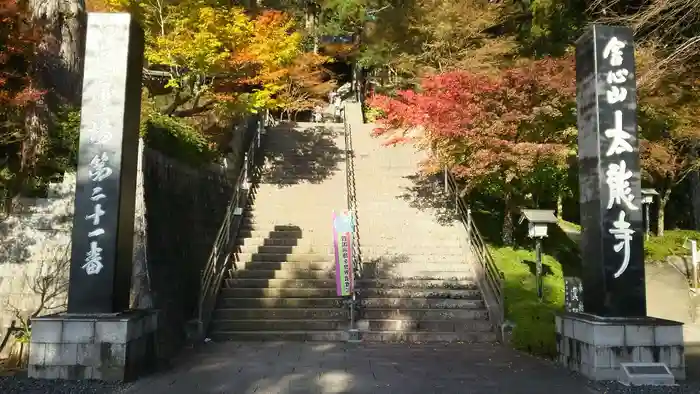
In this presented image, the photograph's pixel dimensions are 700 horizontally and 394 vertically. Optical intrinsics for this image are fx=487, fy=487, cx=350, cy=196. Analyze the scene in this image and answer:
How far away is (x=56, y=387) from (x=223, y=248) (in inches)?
226

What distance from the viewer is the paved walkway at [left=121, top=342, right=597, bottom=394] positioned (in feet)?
20.2

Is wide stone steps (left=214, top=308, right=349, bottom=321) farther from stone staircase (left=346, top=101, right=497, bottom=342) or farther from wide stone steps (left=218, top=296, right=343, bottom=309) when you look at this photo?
stone staircase (left=346, top=101, right=497, bottom=342)

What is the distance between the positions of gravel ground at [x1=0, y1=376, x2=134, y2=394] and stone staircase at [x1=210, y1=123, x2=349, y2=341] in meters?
3.34

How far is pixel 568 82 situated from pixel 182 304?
30.9 feet

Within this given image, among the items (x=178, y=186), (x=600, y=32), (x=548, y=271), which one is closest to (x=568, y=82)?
(x=600, y=32)

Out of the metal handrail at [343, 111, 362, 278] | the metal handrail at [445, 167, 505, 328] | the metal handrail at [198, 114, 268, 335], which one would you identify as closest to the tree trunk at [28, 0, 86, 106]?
the metal handrail at [198, 114, 268, 335]

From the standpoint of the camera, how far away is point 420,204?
14.8 meters

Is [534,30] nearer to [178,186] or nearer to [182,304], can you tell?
[178,186]

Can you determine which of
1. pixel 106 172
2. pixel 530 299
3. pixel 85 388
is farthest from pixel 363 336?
pixel 106 172

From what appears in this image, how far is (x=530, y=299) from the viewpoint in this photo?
10.4 m

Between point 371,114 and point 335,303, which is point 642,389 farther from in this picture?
point 371,114

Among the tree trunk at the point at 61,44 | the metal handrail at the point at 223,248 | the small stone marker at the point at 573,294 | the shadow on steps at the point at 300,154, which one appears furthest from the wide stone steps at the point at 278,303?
the shadow on steps at the point at 300,154

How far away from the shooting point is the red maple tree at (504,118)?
1070cm

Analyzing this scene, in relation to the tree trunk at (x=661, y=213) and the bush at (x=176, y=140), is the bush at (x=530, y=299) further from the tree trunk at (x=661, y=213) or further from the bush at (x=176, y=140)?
the tree trunk at (x=661, y=213)
